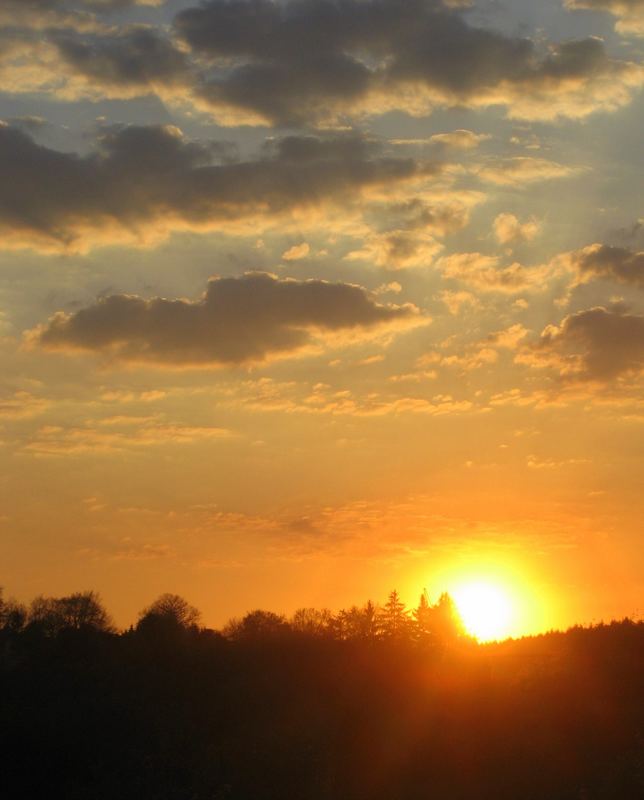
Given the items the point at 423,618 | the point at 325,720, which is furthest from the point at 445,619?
the point at 325,720

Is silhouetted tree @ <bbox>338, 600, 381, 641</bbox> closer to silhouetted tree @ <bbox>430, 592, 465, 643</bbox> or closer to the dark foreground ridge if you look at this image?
silhouetted tree @ <bbox>430, 592, 465, 643</bbox>

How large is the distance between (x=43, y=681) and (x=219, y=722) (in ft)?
28.1

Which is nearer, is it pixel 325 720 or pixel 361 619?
pixel 325 720

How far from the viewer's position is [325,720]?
41.6 metres

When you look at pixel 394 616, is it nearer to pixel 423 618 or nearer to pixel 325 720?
pixel 423 618

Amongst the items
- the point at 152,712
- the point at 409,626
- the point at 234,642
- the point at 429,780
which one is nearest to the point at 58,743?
the point at 152,712

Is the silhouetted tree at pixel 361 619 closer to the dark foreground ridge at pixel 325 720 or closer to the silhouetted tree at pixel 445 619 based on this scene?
the silhouetted tree at pixel 445 619

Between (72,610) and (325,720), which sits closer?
(325,720)

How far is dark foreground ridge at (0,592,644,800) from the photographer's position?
117 ft

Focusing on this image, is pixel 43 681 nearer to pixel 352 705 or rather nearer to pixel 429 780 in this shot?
pixel 352 705

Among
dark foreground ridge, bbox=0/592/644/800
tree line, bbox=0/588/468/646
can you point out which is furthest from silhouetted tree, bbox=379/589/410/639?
dark foreground ridge, bbox=0/592/644/800

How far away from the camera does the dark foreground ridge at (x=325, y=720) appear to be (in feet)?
117

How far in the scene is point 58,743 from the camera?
38719 mm

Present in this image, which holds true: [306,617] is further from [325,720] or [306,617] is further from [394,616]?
[325,720]
